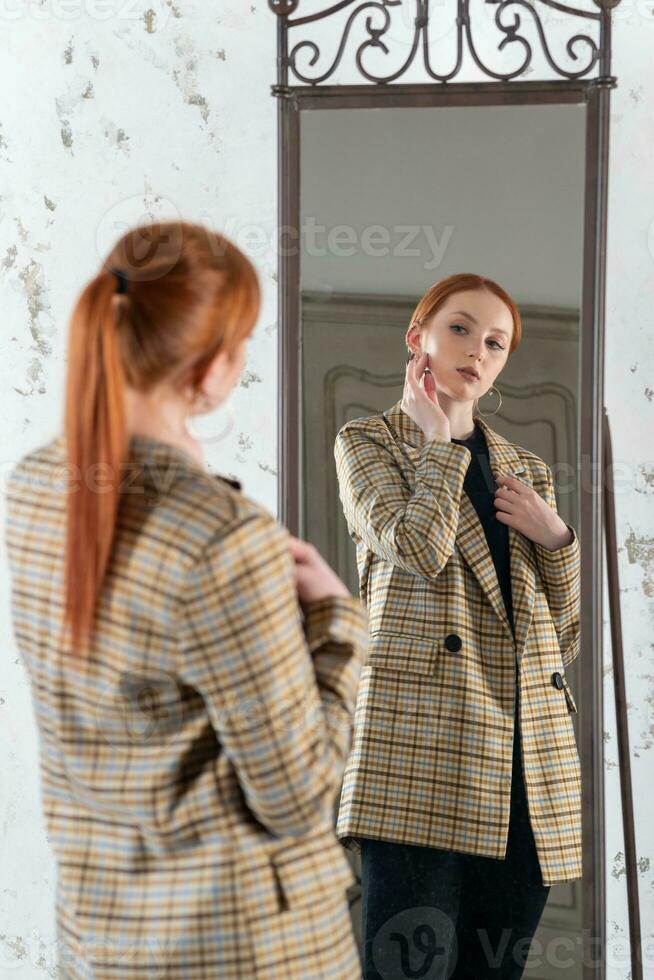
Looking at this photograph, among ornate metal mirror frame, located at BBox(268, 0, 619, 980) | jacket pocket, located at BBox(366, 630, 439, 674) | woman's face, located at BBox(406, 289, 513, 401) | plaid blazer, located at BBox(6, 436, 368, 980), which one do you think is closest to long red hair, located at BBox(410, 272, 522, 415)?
woman's face, located at BBox(406, 289, 513, 401)

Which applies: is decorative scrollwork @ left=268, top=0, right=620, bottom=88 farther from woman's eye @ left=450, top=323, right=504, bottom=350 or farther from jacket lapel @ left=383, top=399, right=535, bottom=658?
jacket lapel @ left=383, top=399, right=535, bottom=658

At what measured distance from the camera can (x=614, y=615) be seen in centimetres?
176

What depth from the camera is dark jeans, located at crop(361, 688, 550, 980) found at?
61.7 inches

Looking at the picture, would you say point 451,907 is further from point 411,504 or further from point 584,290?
point 584,290

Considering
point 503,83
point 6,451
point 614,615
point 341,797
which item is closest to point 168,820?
point 341,797

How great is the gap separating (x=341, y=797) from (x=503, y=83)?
3.76 ft

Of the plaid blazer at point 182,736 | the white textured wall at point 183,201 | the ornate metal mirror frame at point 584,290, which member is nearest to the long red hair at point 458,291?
the ornate metal mirror frame at point 584,290

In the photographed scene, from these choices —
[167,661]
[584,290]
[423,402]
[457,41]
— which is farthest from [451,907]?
[457,41]

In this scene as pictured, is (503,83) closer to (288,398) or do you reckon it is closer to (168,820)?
(288,398)

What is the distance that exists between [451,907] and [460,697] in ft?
1.02

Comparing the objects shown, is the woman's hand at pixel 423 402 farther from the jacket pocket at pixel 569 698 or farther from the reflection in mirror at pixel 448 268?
the jacket pocket at pixel 569 698

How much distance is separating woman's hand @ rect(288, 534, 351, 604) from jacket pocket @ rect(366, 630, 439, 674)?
0.54 m

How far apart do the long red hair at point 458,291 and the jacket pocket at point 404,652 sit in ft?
1.21

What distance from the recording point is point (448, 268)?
1.67m
